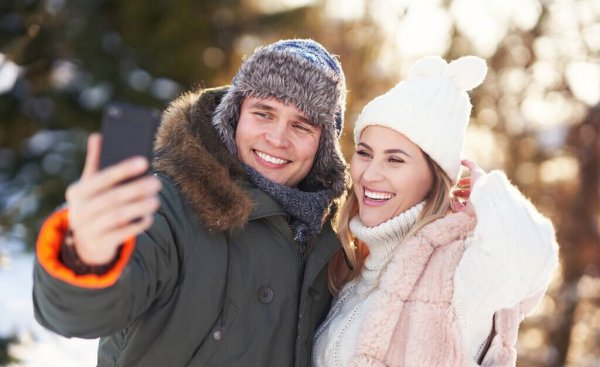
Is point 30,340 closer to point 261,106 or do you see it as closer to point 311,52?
point 261,106

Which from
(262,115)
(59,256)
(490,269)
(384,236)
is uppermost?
(262,115)

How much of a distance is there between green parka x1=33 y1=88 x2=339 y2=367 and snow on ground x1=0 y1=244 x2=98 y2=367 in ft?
6.43

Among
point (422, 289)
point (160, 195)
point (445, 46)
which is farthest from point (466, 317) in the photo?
point (445, 46)

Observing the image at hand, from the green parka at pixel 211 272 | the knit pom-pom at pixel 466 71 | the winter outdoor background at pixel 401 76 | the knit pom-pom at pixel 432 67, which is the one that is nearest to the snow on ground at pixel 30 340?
the winter outdoor background at pixel 401 76

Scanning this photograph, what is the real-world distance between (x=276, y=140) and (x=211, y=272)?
2.10 ft

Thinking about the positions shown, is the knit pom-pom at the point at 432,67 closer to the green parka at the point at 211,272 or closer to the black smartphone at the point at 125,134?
the green parka at the point at 211,272

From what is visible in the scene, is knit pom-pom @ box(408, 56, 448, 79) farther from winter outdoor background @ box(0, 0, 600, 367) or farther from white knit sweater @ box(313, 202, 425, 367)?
winter outdoor background @ box(0, 0, 600, 367)

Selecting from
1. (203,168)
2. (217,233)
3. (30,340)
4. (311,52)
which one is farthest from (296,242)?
(30,340)

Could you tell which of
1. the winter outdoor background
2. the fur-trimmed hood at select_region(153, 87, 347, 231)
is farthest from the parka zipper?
the winter outdoor background

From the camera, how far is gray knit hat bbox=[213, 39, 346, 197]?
8.96 ft

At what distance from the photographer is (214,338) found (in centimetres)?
224

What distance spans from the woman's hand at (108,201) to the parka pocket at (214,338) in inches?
35.4

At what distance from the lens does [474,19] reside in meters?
8.43

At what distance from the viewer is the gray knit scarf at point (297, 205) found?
2525 mm
